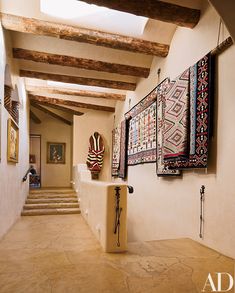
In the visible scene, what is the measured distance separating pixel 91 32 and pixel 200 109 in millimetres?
1818

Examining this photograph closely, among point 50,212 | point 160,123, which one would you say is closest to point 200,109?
point 160,123

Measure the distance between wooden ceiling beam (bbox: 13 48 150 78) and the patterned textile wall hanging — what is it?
0.51 m

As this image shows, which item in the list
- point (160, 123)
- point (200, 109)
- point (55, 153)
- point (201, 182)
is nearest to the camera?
point (200, 109)

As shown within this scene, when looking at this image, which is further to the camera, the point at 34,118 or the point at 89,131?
the point at 34,118

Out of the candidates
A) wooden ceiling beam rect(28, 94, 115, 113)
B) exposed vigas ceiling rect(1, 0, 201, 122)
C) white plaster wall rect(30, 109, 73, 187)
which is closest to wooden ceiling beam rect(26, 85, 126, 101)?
wooden ceiling beam rect(28, 94, 115, 113)

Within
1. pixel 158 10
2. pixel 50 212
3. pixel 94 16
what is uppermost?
pixel 94 16

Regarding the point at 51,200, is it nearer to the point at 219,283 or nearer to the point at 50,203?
the point at 50,203

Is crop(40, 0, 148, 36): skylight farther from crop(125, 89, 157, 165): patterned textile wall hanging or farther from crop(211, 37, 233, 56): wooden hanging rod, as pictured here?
crop(211, 37, 233, 56): wooden hanging rod

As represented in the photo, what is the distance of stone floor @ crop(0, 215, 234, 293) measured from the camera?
1714 mm

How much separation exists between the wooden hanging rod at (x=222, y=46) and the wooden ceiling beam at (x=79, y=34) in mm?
1184

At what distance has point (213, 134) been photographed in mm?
2469

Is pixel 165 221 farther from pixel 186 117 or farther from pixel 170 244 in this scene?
pixel 186 117

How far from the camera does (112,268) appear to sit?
2051 mm

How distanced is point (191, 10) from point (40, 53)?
2322 mm
